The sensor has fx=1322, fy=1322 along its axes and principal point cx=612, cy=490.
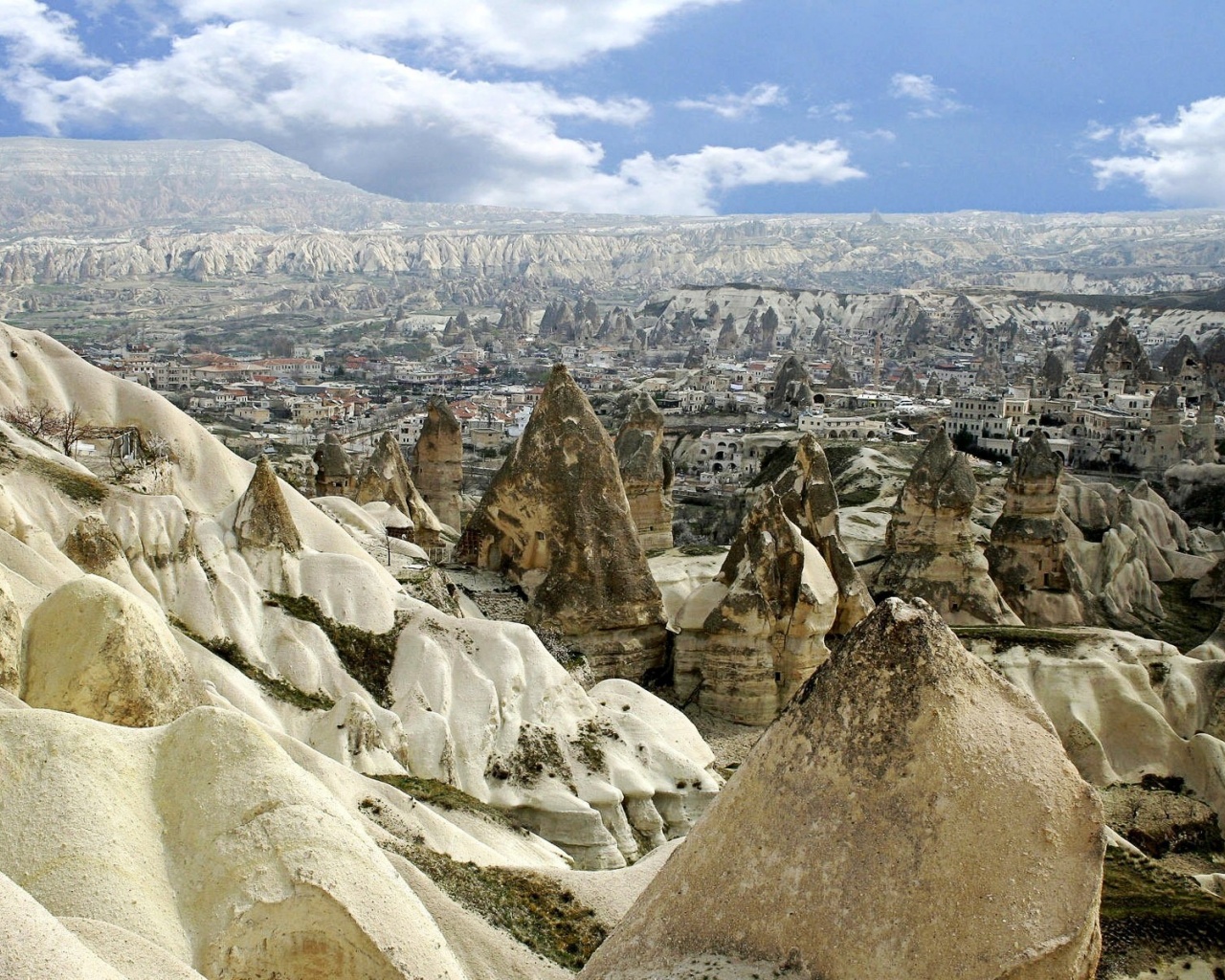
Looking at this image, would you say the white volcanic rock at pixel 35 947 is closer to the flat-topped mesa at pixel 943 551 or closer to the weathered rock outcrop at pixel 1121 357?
the flat-topped mesa at pixel 943 551

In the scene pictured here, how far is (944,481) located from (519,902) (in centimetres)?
1594

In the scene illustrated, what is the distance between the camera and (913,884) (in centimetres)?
588

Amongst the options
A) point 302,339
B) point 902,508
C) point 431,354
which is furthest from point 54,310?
point 902,508

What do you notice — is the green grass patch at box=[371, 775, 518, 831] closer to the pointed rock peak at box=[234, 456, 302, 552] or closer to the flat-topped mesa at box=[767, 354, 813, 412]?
the pointed rock peak at box=[234, 456, 302, 552]

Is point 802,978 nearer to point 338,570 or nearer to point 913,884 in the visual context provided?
point 913,884

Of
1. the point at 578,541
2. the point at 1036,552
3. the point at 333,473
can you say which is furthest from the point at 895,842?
the point at 333,473

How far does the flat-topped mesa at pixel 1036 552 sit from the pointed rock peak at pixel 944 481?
390cm

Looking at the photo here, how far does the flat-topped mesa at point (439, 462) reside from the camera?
29.3 m

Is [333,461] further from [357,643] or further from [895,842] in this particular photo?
[895,842]

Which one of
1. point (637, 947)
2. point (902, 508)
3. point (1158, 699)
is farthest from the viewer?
point (902, 508)

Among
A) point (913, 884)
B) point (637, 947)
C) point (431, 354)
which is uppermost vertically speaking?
point (913, 884)

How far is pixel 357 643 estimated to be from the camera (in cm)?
1506

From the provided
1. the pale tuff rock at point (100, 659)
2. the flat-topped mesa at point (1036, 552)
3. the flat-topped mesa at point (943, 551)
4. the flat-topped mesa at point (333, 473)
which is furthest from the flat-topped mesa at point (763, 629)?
the flat-topped mesa at point (333, 473)

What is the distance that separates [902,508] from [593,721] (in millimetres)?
11313
